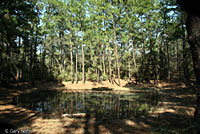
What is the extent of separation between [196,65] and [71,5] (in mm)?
26389

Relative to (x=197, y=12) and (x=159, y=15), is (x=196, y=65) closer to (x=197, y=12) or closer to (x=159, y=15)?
(x=197, y=12)

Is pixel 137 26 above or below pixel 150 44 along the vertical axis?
above

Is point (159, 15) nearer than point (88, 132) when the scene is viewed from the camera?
No

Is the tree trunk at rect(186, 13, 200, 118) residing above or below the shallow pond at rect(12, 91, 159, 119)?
above

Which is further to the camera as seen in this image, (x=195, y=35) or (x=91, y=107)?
(x=91, y=107)

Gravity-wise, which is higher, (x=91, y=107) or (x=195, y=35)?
(x=195, y=35)

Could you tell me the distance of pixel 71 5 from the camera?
81.1 feet

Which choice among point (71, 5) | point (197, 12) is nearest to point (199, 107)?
point (197, 12)

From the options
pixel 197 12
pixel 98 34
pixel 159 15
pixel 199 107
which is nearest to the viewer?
pixel 197 12

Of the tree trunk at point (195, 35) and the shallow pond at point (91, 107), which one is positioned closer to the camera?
the tree trunk at point (195, 35)

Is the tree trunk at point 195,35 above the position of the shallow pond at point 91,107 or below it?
above

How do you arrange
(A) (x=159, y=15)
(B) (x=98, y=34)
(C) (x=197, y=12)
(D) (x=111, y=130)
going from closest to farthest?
(C) (x=197, y=12) < (D) (x=111, y=130) < (A) (x=159, y=15) < (B) (x=98, y=34)

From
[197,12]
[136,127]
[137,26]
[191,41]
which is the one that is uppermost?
[137,26]

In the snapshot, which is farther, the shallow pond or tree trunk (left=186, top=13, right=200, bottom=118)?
the shallow pond
